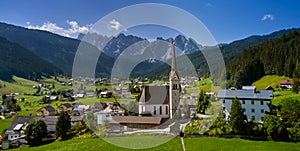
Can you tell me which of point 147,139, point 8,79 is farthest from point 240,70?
point 8,79

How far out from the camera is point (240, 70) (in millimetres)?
96625

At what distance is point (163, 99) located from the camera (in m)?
46.3

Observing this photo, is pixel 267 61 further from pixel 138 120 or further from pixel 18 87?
pixel 18 87

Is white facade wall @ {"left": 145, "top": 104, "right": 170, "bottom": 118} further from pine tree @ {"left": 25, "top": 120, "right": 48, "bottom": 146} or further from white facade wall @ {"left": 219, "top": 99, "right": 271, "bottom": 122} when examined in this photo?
pine tree @ {"left": 25, "top": 120, "right": 48, "bottom": 146}

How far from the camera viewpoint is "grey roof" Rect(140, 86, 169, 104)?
152 ft

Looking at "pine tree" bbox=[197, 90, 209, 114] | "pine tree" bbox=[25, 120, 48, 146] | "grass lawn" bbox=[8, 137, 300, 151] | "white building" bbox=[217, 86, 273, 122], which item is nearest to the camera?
"grass lawn" bbox=[8, 137, 300, 151]

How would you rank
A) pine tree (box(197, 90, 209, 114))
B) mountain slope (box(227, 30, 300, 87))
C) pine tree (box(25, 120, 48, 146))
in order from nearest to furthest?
pine tree (box(25, 120, 48, 146))
pine tree (box(197, 90, 209, 114))
mountain slope (box(227, 30, 300, 87))

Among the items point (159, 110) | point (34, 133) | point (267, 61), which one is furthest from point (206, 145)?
point (267, 61)

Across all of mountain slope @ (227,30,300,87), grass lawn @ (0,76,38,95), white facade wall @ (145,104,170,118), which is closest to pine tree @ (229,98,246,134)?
white facade wall @ (145,104,170,118)

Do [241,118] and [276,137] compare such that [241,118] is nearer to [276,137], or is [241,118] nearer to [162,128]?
[276,137]

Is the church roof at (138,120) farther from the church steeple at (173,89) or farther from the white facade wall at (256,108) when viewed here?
the white facade wall at (256,108)

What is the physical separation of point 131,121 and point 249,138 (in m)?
17.3

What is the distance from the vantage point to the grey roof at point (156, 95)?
4631cm

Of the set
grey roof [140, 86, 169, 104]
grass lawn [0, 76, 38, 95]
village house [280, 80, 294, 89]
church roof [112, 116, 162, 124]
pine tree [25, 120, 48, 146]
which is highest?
grass lawn [0, 76, 38, 95]
